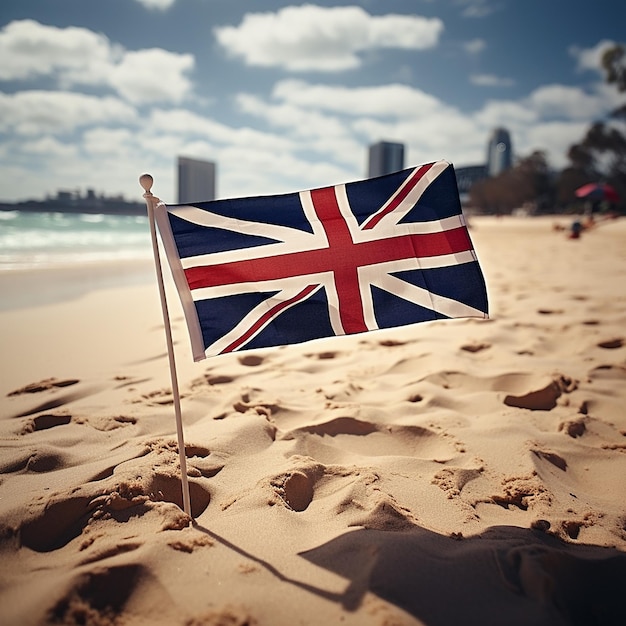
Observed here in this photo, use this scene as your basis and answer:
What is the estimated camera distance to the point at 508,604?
52.2 inches

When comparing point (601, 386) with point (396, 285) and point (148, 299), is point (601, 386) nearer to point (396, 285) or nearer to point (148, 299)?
point (396, 285)

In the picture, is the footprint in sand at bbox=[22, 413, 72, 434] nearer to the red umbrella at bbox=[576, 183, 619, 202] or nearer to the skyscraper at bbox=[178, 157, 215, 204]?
the red umbrella at bbox=[576, 183, 619, 202]

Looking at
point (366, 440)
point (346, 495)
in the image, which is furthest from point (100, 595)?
point (366, 440)

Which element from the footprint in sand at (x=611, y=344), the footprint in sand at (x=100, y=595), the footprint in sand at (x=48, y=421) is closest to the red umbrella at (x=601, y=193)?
the footprint in sand at (x=611, y=344)

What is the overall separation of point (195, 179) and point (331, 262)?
3392 centimetres

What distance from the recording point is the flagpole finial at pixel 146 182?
Result: 167cm

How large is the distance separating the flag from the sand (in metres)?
0.67

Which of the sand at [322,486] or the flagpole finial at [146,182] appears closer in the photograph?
the sand at [322,486]

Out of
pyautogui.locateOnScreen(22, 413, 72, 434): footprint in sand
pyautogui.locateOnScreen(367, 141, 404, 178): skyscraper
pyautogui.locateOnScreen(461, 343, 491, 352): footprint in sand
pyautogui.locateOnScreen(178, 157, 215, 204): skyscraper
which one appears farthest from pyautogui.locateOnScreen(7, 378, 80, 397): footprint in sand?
pyautogui.locateOnScreen(178, 157, 215, 204): skyscraper

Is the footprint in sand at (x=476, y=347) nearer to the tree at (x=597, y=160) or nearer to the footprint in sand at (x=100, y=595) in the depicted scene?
the footprint in sand at (x=100, y=595)

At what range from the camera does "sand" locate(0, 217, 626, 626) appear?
1355 mm

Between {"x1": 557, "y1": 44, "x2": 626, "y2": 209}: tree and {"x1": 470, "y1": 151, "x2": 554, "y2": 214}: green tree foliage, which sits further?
{"x1": 470, "y1": 151, "x2": 554, "y2": 214}: green tree foliage

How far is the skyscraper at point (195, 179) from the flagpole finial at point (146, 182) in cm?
3100

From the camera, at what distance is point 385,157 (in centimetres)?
1834
